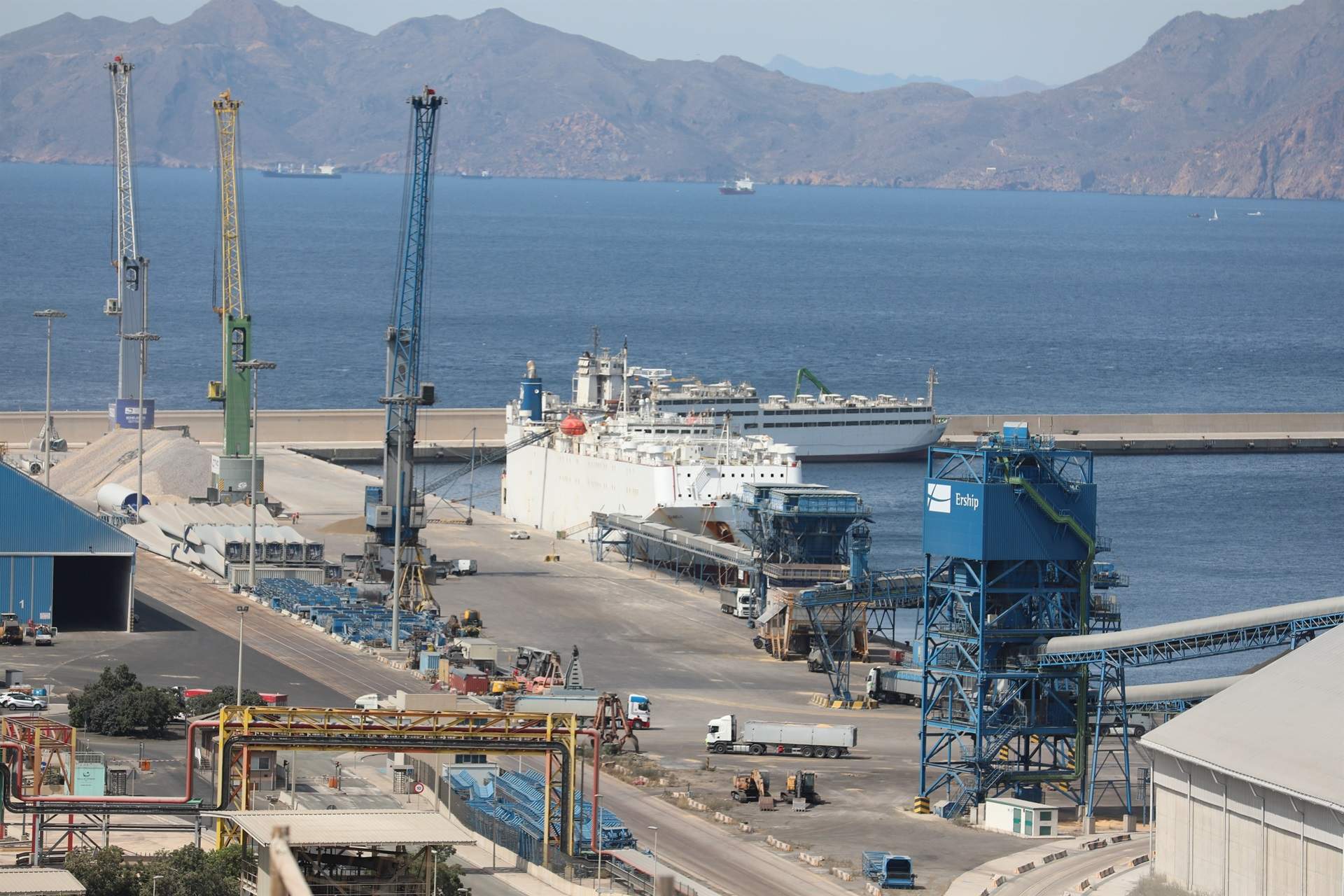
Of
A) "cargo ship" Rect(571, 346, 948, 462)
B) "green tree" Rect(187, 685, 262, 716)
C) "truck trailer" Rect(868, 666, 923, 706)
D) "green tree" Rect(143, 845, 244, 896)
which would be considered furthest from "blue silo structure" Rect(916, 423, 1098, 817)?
"cargo ship" Rect(571, 346, 948, 462)

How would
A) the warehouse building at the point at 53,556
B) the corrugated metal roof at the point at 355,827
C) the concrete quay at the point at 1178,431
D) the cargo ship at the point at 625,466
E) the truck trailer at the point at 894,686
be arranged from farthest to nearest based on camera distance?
the concrete quay at the point at 1178,431 < the cargo ship at the point at 625,466 < the warehouse building at the point at 53,556 < the truck trailer at the point at 894,686 < the corrugated metal roof at the point at 355,827

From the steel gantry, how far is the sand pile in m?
5.87

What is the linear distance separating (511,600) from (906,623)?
54.8 feet

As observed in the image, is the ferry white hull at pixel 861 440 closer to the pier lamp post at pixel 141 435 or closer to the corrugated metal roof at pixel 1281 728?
the pier lamp post at pixel 141 435

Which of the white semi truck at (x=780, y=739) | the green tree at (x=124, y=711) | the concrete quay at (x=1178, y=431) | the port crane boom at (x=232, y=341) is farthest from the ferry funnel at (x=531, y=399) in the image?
the green tree at (x=124, y=711)

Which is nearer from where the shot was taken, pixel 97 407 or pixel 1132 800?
pixel 1132 800

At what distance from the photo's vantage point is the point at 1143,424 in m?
159

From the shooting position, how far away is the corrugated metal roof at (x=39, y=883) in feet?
122

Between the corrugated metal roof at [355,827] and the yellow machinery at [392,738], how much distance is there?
4.01 m

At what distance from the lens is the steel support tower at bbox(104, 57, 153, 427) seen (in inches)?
5079

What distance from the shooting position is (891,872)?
4975 cm

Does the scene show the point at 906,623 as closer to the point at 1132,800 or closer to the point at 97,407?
the point at 1132,800

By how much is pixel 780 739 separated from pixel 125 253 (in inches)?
3222

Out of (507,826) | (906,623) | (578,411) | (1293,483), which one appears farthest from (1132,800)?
(1293,483)
